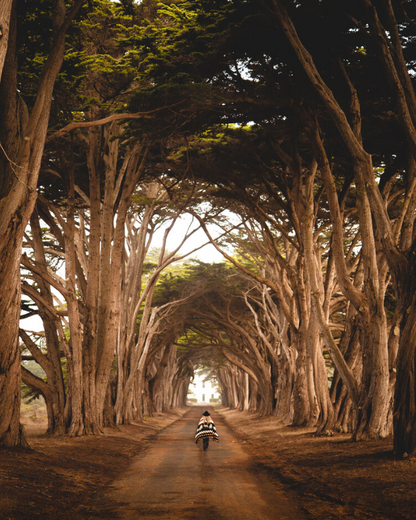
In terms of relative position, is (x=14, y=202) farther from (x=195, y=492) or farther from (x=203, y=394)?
(x=203, y=394)

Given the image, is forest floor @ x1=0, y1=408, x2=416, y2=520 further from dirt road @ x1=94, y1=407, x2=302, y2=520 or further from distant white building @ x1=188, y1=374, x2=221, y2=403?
distant white building @ x1=188, y1=374, x2=221, y2=403

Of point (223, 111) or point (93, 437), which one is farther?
point (93, 437)

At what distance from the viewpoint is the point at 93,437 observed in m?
14.0

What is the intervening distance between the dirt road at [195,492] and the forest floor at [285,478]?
0.28 m

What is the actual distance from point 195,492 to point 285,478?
6.42 feet

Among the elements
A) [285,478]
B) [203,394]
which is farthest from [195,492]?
[203,394]

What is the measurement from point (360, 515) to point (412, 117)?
→ 6.62 meters

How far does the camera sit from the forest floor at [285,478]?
5883 mm

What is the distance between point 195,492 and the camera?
24.0 feet

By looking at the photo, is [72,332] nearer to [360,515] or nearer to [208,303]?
[360,515]

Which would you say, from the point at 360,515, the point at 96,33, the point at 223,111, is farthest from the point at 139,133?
the point at 360,515

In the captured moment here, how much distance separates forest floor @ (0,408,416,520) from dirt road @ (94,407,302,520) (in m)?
0.28

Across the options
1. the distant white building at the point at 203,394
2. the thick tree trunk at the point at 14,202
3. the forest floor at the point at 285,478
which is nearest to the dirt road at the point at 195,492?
the forest floor at the point at 285,478

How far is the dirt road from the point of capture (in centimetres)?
598
